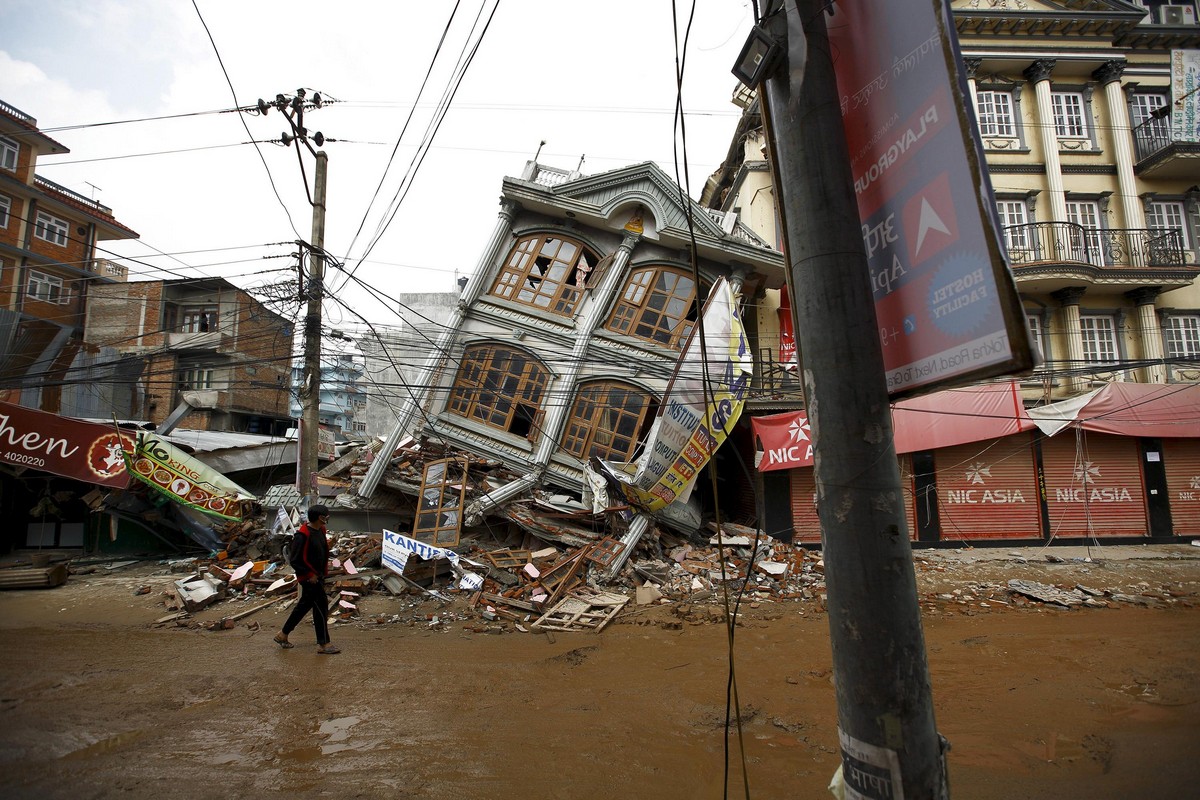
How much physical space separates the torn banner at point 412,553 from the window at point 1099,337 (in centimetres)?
1895

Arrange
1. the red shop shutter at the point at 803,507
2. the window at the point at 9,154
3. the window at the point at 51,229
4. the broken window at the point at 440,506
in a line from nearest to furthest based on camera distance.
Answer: the broken window at the point at 440,506 < the red shop shutter at the point at 803,507 < the window at the point at 9,154 < the window at the point at 51,229

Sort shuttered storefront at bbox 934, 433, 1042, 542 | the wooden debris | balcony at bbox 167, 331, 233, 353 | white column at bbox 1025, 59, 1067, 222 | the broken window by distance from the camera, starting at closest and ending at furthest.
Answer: the wooden debris < the broken window < shuttered storefront at bbox 934, 433, 1042, 542 < white column at bbox 1025, 59, 1067, 222 < balcony at bbox 167, 331, 233, 353

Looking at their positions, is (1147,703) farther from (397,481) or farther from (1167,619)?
(397,481)

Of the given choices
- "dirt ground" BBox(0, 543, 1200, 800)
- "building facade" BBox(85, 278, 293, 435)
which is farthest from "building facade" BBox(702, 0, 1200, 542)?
"building facade" BBox(85, 278, 293, 435)

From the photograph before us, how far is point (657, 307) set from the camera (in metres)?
15.0

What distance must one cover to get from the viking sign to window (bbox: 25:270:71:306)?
1196 inches

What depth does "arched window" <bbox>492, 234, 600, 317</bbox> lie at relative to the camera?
15.1 meters

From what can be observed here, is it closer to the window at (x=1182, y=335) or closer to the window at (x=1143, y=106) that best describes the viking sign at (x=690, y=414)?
the window at (x=1182, y=335)

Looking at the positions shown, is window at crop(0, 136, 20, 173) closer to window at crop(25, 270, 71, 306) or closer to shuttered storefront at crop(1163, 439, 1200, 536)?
window at crop(25, 270, 71, 306)

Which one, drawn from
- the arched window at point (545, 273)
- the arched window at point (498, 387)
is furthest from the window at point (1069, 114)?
the arched window at point (498, 387)

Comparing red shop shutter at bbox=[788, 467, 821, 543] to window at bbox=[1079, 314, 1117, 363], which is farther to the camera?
window at bbox=[1079, 314, 1117, 363]

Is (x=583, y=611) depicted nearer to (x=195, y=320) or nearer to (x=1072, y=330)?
(x=1072, y=330)

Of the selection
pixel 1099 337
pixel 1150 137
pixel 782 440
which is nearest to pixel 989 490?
pixel 782 440

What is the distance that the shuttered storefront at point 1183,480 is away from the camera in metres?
15.2
